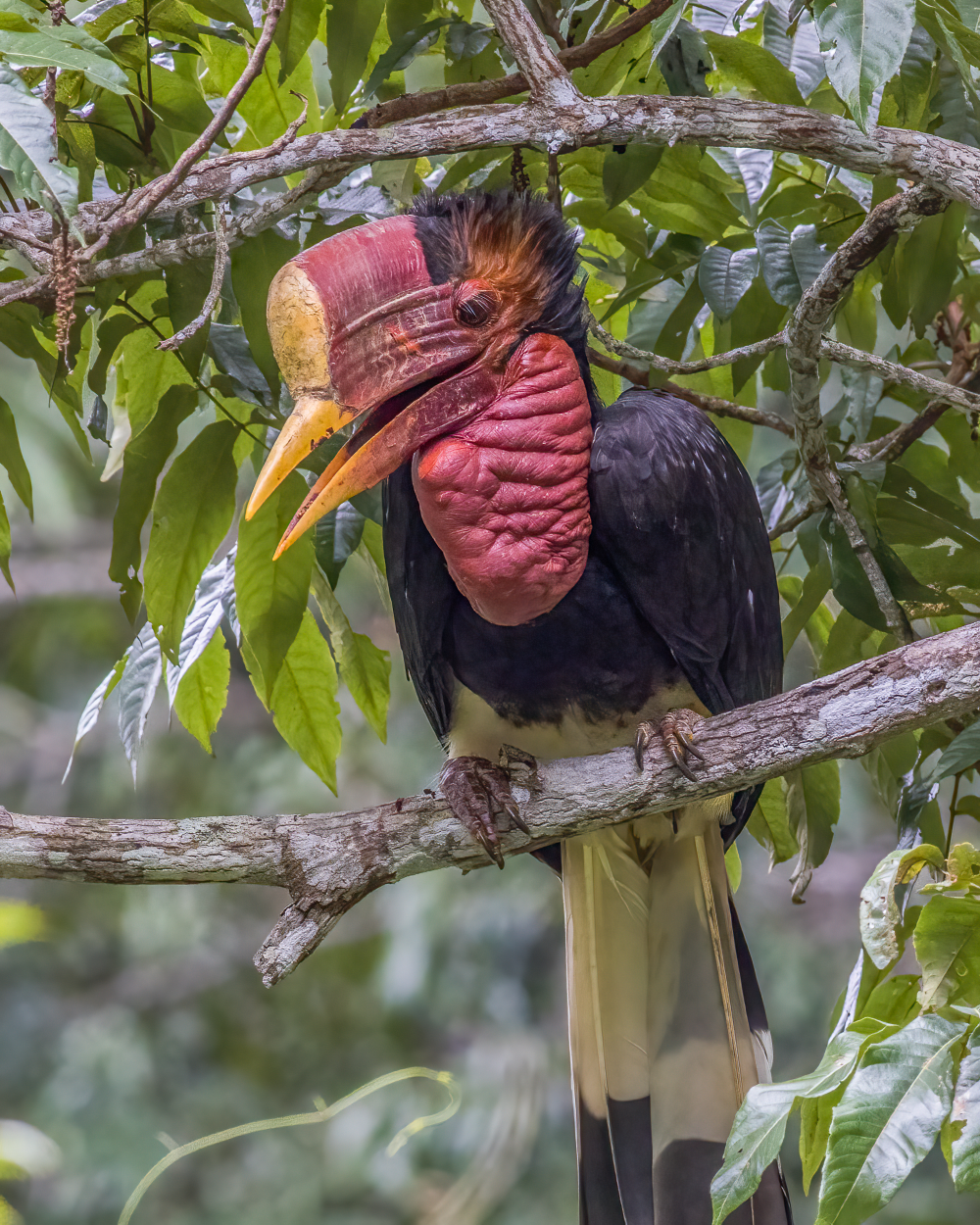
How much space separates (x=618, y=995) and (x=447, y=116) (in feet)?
4.14

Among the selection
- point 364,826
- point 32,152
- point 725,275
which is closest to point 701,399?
point 725,275

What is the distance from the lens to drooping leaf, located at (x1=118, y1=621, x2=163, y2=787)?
1724mm

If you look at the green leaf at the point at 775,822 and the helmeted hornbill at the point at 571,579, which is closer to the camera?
the helmeted hornbill at the point at 571,579

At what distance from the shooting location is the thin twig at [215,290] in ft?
4.09

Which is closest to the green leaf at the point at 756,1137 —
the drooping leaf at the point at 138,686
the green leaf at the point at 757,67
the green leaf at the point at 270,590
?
the green leaf at the point at 270,590

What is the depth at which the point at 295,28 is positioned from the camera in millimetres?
1424

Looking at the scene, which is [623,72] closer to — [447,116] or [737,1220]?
[447,116]

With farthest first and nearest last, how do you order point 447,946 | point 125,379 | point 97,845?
point 447,946 < point 125,379 < point 97,845

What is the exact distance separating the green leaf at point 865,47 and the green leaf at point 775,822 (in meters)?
1.08

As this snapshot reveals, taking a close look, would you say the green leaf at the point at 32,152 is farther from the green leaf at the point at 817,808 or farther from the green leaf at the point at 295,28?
the green leaf at the point at 817,808

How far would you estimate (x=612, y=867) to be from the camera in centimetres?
191

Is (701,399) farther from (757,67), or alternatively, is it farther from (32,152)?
(32,152)

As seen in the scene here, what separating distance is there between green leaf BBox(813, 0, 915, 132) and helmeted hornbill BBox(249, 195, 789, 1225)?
529mm

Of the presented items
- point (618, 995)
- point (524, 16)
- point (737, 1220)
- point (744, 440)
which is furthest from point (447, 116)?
point (737, 1220)
